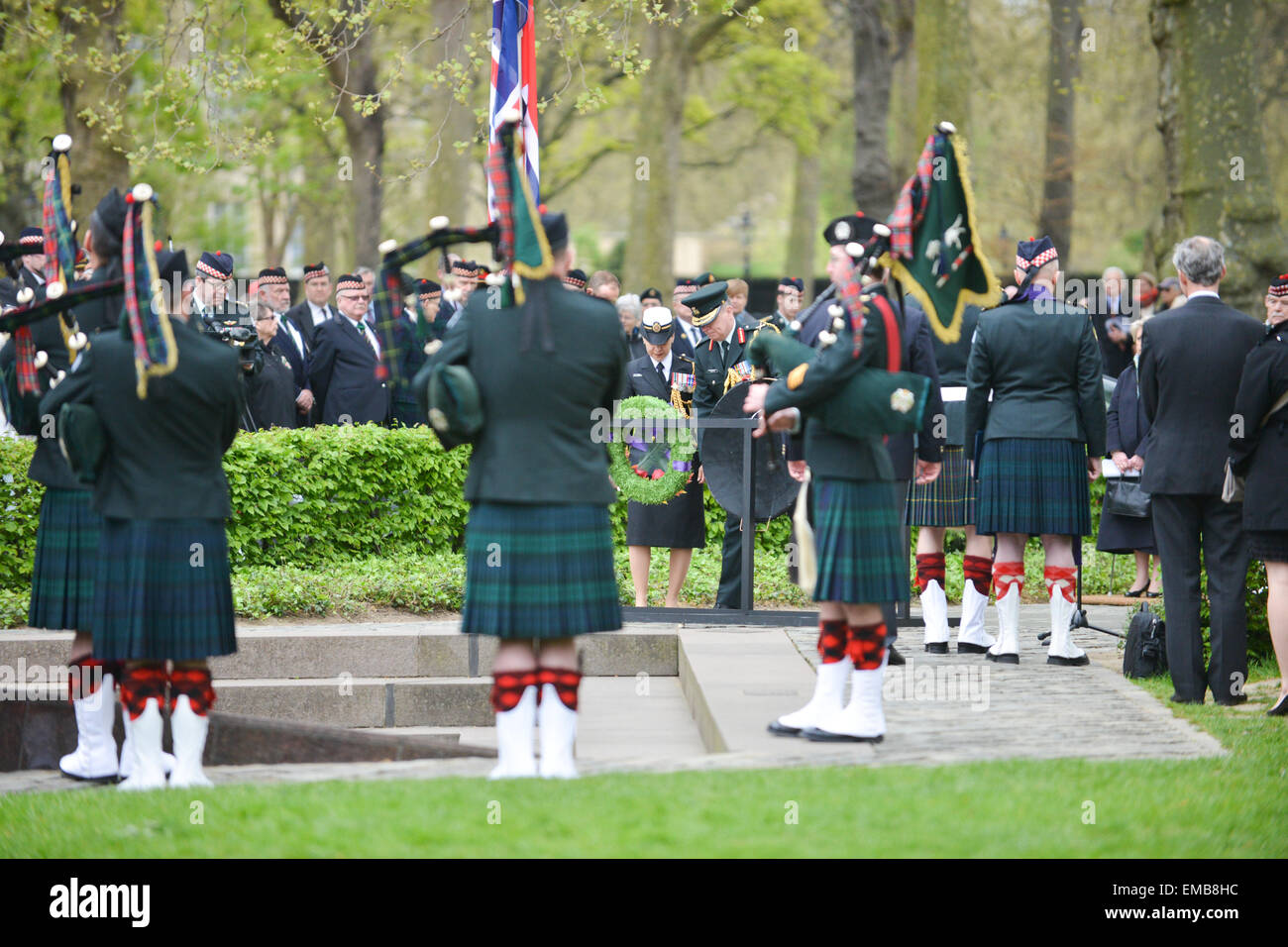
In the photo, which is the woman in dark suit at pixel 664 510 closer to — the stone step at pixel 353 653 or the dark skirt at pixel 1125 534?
the stone step at pixel 353 653

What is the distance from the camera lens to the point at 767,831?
4969 mm

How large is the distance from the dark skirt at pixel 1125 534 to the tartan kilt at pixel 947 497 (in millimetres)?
2109

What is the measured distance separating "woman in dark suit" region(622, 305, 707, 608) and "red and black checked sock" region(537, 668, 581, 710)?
4.19 meters

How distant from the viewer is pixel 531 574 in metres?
5.82

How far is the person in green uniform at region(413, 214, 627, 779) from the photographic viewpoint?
5.80 m

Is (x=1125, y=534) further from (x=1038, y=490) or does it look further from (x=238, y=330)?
(x=238, y=330)

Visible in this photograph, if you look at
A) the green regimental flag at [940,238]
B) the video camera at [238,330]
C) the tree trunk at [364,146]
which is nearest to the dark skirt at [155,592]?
the green regimental flag at [940,238]

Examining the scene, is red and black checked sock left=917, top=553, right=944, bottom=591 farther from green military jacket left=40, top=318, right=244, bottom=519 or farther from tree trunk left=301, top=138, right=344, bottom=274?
tree trunk left=301, top=138, right=344, bottom=274

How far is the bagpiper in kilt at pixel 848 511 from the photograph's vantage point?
6422 mm

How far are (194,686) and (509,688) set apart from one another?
1.22 meters
